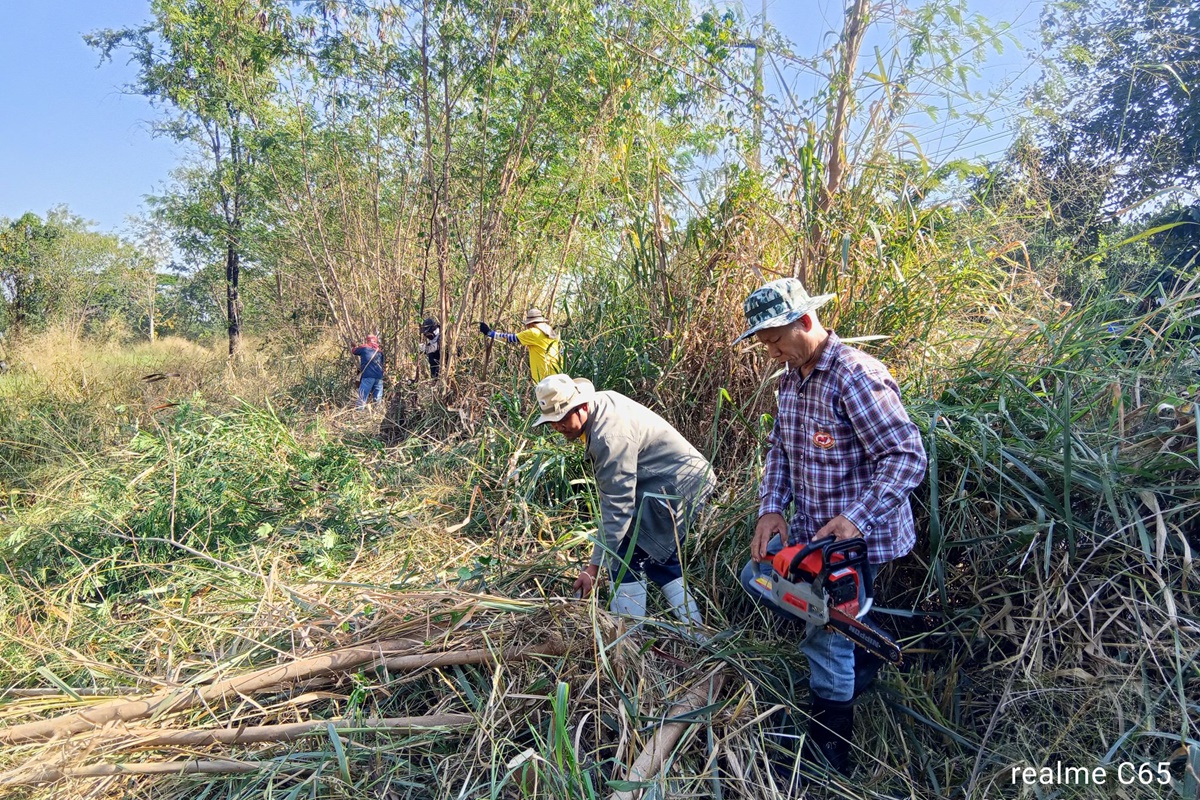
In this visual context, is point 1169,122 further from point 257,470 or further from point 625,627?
point 257,470

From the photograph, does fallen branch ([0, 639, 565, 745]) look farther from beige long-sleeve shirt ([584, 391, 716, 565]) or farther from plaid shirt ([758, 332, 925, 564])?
plaid shirt ([758, 332, 925, 564])

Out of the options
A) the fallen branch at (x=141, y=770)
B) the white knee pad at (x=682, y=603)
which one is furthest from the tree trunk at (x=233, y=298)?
the white knee pad at (x=682, y=603)

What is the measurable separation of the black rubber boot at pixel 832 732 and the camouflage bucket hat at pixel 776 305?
1.19m

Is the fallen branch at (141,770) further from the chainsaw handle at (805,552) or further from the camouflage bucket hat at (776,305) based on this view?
→ the camouflage bucket hat at (776,305)

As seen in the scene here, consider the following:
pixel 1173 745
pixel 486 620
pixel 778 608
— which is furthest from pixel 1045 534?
pixel 486 620

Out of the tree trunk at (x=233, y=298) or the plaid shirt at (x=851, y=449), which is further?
the tree trunk at (x=233, y=298)

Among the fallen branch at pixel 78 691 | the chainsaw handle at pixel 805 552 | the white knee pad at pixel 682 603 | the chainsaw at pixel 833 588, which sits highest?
the chainsaw handle at pixel 805 552

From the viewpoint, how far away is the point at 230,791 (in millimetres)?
1846

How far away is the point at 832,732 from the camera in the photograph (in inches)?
76.0

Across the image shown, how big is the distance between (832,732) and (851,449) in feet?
2.92

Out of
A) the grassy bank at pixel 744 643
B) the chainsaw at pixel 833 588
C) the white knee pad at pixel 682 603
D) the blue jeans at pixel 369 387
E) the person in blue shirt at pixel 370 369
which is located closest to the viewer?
the chainsaw at pixel 833 588

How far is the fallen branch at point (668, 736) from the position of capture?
176 centimetres

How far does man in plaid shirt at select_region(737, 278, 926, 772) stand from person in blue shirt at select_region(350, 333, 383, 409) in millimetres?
6152

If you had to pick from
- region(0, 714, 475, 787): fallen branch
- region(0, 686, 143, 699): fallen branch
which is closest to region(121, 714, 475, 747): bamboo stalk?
region(0, 714, 475, 787): fallen branch
